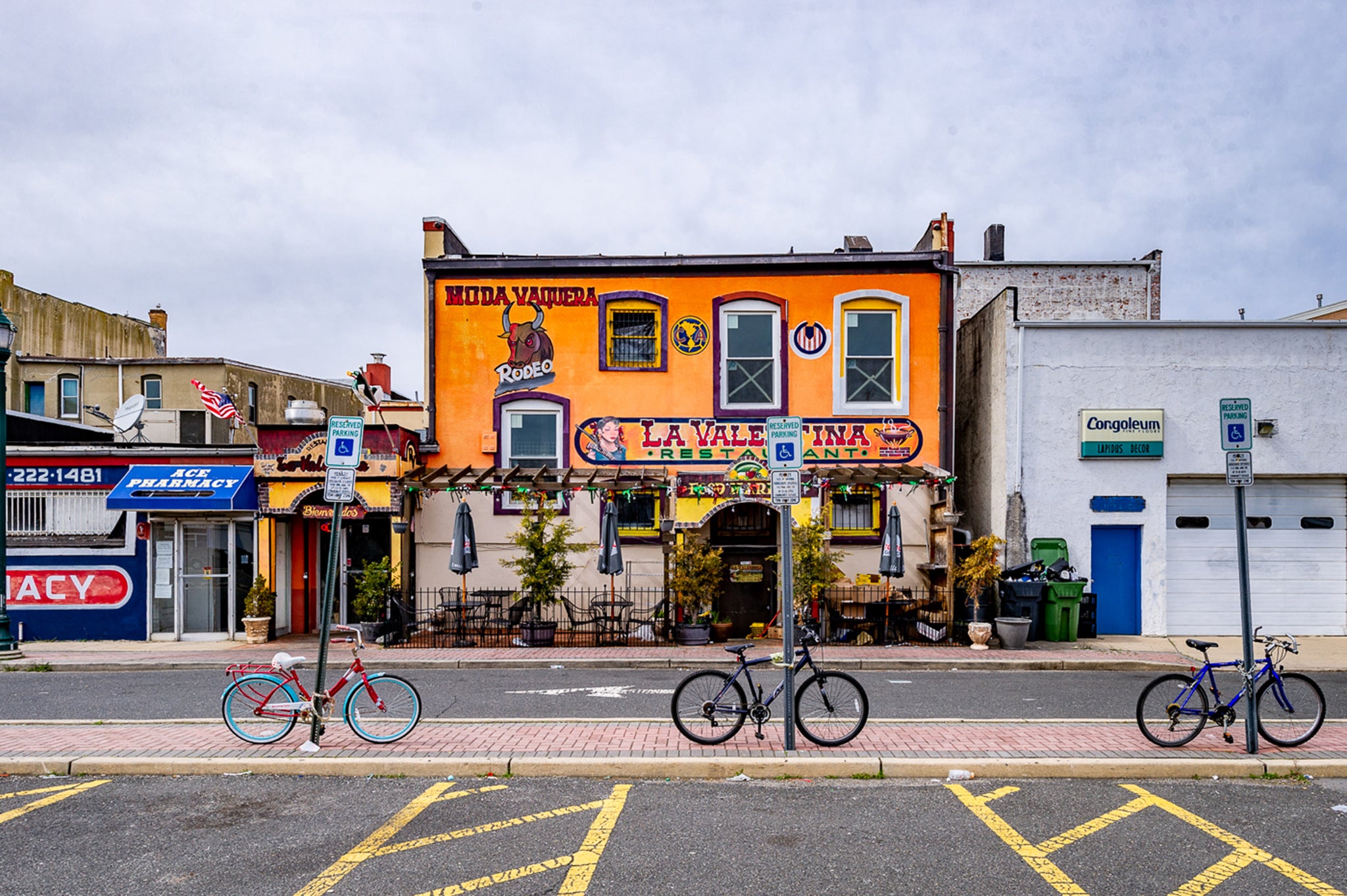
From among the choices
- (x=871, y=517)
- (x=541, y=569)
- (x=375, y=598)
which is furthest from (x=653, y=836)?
(x=871, y=517)

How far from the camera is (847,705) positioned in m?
8.21

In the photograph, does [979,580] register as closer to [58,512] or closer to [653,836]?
[653,836]

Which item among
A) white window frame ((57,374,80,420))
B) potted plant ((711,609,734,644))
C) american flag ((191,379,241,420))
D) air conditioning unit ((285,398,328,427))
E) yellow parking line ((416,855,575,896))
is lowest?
potted plant ((711,609,734,644))

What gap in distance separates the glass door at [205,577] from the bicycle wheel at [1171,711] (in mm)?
15659

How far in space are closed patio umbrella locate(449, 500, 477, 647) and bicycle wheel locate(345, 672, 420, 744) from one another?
7.31 metres

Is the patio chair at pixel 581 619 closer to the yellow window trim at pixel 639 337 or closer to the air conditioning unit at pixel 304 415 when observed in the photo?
the yellow window trim at pixel 639 337

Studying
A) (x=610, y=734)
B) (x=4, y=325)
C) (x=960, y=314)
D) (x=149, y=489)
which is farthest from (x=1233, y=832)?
(x=960, y=314)

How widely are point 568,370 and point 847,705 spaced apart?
1150cm

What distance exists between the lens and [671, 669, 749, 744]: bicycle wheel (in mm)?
8172

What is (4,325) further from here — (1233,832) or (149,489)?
(1233,832)

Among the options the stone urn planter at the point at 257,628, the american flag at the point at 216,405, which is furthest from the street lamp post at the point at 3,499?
the american flag at the point at 216,405

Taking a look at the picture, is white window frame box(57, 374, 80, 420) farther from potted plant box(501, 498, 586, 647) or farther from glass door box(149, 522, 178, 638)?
potted plant box(501, 498, 586, 647)

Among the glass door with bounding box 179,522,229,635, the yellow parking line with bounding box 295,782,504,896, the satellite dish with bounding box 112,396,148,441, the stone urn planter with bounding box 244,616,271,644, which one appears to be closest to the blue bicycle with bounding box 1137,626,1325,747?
the yellow parking line with bounding box 295,782,504,896

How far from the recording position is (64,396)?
99.8 ft
